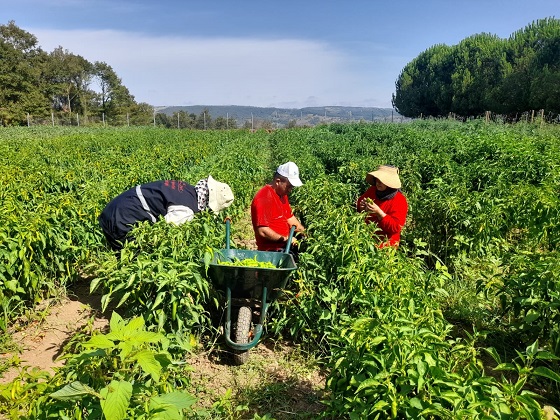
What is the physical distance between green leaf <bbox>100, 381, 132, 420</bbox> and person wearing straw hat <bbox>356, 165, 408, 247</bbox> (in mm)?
3628

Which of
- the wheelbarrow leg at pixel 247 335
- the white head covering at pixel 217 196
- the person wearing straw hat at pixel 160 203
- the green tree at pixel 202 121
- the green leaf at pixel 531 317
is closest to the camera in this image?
the green leaf at pixel 531 317

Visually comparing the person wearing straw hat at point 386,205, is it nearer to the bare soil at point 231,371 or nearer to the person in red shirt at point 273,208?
the person in red shirt at point 273,208

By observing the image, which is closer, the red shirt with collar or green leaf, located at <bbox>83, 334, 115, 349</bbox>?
green leaf, located at <bbox>83, 334, 115, 349</bbox>

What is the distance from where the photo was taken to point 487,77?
49.9 meters

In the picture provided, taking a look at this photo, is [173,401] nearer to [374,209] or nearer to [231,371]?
[231,371]

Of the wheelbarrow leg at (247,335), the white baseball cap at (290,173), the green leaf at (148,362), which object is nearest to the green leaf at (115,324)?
the green leaf at (148,362)

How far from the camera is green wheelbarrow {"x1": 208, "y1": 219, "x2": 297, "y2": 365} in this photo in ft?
12.1

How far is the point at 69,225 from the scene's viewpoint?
17.2 feet

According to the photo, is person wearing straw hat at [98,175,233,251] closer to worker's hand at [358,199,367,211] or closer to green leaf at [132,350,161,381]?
worker's hand at [358,199,367,211]

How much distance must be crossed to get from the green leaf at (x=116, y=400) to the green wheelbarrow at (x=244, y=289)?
1913 millimetres

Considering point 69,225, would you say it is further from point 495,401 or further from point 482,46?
point 482,46

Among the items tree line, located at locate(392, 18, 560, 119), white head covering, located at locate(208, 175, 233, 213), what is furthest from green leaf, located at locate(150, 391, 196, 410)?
tree line, located at locate(392, 18, 560, 119)

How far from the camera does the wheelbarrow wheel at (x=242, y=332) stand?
12.6ft

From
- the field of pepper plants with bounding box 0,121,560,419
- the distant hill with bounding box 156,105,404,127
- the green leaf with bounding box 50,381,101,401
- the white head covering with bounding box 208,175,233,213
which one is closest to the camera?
the green leaf with bounding box 50,381,101,401
